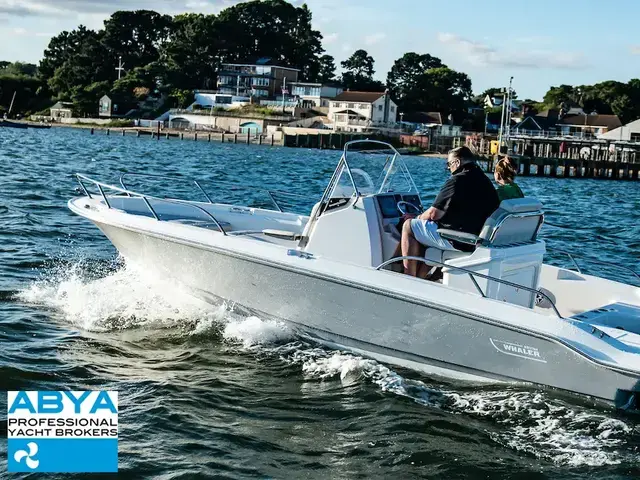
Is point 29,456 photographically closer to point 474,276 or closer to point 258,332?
point 258,332

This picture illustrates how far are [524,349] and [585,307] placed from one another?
6.35ft

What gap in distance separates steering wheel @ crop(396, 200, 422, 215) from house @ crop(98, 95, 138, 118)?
105691 mm

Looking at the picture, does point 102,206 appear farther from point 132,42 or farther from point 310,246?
point 132,42

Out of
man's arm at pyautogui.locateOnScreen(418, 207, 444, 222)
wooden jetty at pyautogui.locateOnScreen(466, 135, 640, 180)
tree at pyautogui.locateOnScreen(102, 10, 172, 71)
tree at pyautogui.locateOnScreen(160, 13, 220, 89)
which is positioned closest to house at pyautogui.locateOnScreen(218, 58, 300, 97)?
tree at pyautogui.locateOnScreen(160, 13, 220, 89)

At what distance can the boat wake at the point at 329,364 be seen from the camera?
677 cm

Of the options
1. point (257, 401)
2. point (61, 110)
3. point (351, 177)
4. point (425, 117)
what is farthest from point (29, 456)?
point (61, 110)

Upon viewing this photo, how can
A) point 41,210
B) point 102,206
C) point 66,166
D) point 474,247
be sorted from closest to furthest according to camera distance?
point 474,247 → point 102,206 → point 41,210 → point 66,166

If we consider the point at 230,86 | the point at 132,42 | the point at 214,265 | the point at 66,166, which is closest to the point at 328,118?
the point at 230,86

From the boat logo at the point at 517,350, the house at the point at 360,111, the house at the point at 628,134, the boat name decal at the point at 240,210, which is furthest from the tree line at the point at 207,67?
the boat logo at the point at 517,350

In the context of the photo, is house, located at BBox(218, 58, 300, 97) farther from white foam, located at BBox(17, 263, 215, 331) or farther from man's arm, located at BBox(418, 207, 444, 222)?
man's arm, located at BBox(418, 207, 444, 222)

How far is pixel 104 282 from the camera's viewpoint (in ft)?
35.6

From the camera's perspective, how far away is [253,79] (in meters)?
123

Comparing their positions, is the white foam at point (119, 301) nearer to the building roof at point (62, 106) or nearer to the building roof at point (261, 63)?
the building roof at point (62, 106)

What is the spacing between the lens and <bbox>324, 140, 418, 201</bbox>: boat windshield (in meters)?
8.77
